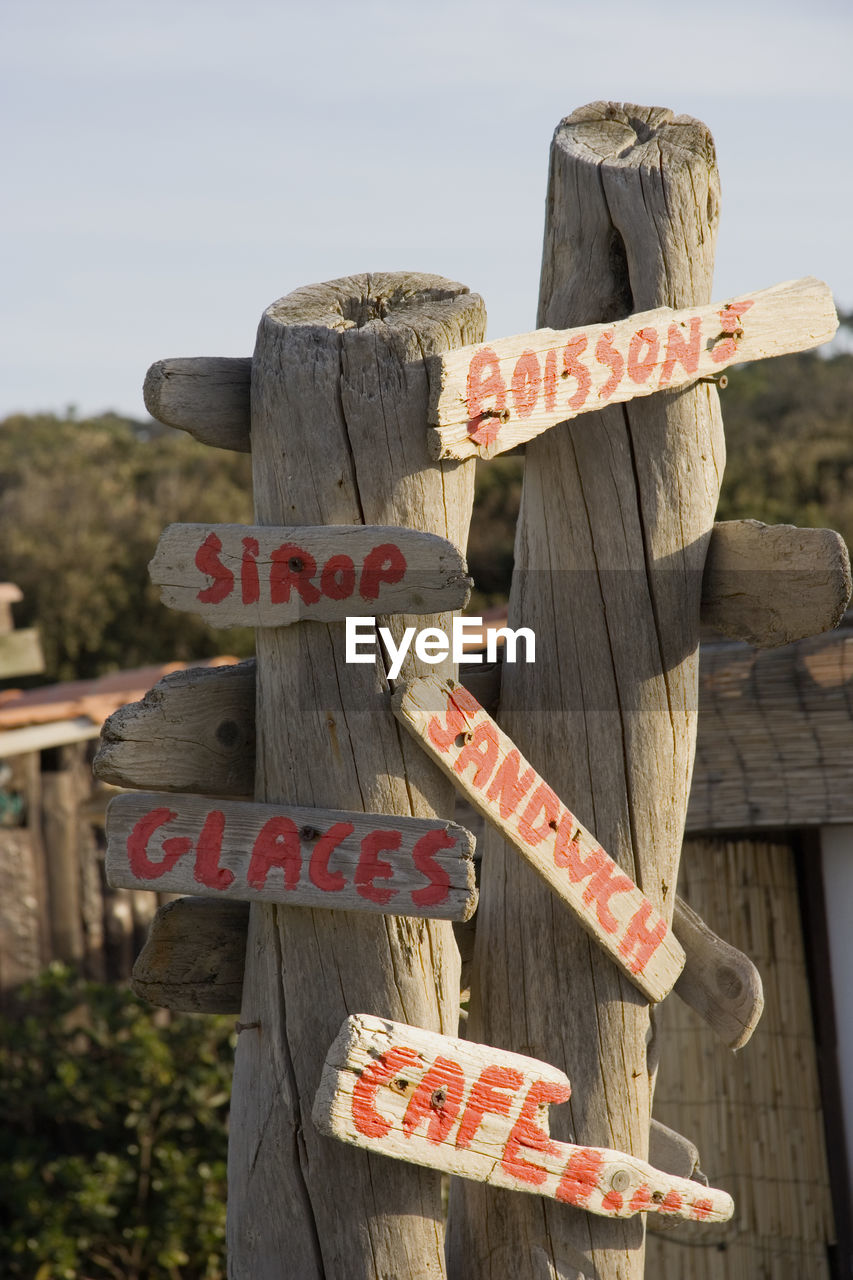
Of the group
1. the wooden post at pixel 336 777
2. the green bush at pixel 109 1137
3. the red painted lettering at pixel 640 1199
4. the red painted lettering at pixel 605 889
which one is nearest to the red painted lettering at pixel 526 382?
the wooden post at pixel 336 777

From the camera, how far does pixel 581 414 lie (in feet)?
8.77

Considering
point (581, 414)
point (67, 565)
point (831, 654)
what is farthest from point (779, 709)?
point (67, 565)

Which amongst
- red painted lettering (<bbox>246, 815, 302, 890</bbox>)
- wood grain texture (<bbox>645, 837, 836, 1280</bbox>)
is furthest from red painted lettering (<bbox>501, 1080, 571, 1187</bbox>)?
wood grain texture (<bbox>645, 837, 836, 1280</bbox>)

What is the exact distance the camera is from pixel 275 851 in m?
2.45

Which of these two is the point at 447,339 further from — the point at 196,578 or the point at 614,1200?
the point at 614,1200

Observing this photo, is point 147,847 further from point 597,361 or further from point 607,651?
point 597,361

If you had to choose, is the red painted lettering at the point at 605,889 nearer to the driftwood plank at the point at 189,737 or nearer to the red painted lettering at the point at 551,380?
the driftwood plank at the point at 189,737

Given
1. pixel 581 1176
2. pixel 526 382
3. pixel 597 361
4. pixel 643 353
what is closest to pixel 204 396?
pixel 526 382

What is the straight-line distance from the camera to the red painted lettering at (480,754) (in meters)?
2.49

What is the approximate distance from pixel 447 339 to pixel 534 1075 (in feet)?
4.74

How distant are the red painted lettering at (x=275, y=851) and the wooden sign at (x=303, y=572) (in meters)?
0.38

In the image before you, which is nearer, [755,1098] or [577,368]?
[577,368]

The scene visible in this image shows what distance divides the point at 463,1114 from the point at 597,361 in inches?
58.3

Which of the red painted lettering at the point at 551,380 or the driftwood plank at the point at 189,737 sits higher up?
the red painted lettering at the point at 551,380
